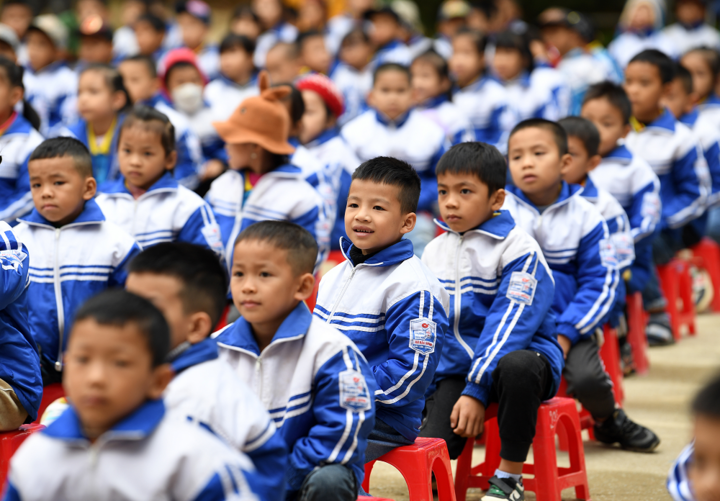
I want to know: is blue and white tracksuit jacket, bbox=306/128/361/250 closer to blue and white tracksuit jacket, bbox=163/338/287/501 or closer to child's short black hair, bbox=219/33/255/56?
child's short black hair, bbox=219/33/255/56

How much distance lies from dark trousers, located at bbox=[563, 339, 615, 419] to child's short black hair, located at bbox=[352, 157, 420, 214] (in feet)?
3.44

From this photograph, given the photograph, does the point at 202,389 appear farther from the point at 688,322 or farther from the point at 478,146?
the point at 688,322

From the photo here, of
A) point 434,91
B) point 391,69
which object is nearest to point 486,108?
point 434,91

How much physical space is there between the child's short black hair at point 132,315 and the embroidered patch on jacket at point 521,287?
4.84 ft

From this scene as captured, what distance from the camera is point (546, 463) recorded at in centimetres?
283

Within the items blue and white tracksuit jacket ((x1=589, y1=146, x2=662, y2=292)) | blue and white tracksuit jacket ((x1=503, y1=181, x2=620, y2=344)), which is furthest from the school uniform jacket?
blue and white tracksuit jacket ((x1=589, y1=146, x2=662, y2=292))

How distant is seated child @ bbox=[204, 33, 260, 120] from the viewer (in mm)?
7070

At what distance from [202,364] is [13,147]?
279cm

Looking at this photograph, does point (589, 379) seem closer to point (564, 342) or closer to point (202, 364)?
point (564, 342)

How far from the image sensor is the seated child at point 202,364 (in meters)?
1.82

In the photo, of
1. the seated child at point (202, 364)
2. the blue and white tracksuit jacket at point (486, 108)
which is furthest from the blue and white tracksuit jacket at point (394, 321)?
the blue and white tracksuit jacket at point (486, 108)

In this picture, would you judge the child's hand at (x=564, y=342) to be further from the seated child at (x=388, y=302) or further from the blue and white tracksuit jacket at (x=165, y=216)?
the blue and white tracksuit jacket at (x=165, y=216)

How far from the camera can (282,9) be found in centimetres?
1056

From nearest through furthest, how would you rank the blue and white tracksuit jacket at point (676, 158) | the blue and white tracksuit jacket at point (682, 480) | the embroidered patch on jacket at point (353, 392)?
the blue and white tracksuit jacket at point (682, 480) < the embroidered patch on jacket at point (353, 392) < the blue and white tracksuit jacket at point (676, 158)
